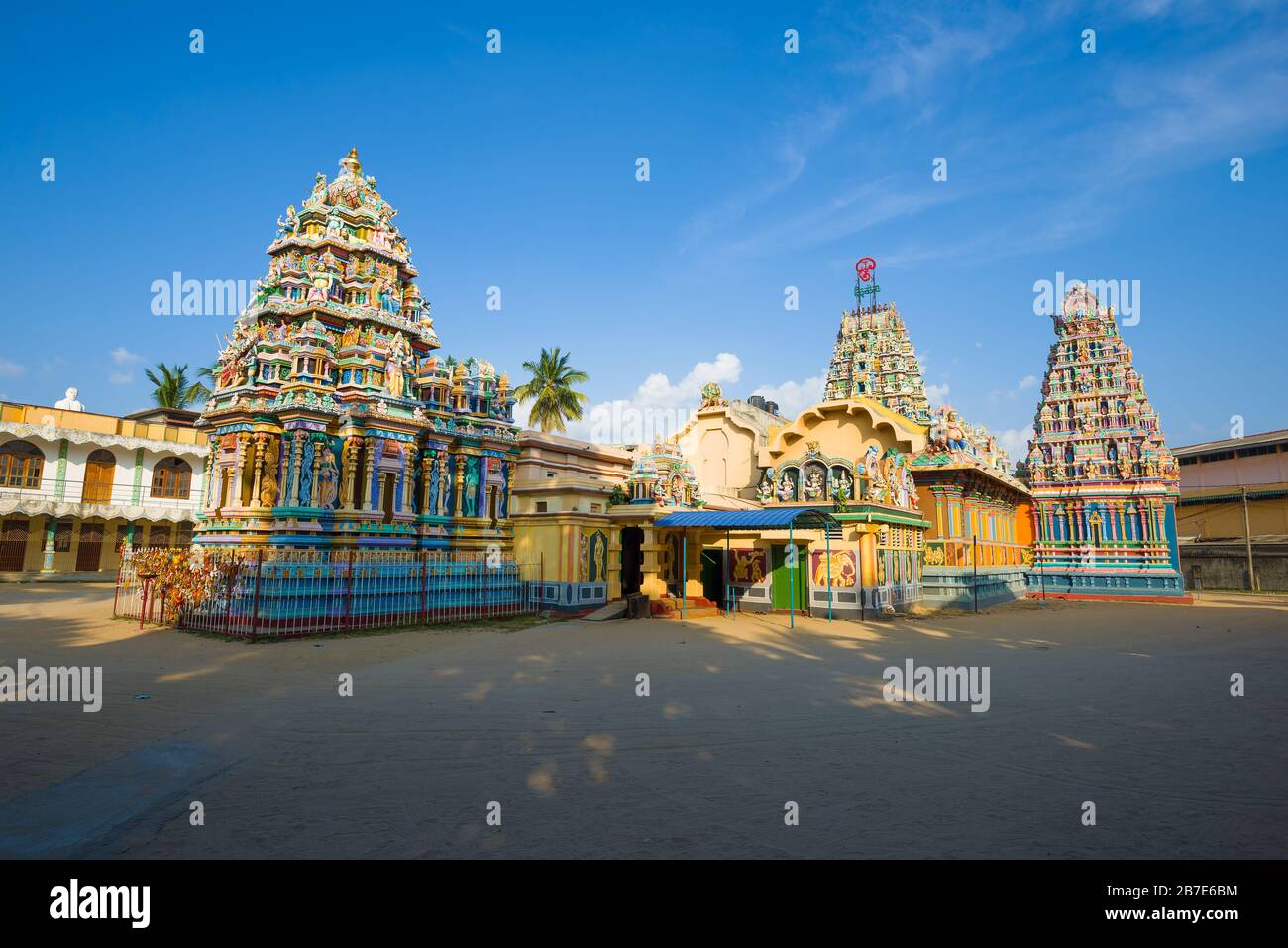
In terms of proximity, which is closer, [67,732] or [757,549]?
[67,732]

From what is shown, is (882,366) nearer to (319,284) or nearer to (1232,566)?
(1232,566)

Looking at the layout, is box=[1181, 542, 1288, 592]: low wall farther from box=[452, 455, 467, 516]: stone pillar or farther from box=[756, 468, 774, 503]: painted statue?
box=[452, 455, 467, 516]: stone pillar

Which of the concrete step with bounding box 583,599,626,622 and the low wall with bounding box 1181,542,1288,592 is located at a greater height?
the low wall with bounding box 1181,542,1288,592

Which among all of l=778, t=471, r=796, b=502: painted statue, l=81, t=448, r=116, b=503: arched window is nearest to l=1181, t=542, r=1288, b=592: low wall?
l=778, t=471, r=796, b=502: painted statue

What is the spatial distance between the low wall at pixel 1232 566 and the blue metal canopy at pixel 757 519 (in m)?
34.1

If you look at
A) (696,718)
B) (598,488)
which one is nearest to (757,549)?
(598,488)

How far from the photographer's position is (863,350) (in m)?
41.3

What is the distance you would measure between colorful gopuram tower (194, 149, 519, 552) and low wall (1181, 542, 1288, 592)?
4312cm

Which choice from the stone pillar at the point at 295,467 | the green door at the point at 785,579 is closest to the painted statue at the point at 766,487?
the green door at the point at 785,579

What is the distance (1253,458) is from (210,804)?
62.5 meters

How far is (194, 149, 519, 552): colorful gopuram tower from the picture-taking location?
1827 cm

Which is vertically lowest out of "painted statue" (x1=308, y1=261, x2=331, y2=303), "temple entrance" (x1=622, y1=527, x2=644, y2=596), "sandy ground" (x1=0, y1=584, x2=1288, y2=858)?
"sandy ground" (x1=0, y1=584, x2=1288, y2=858)
